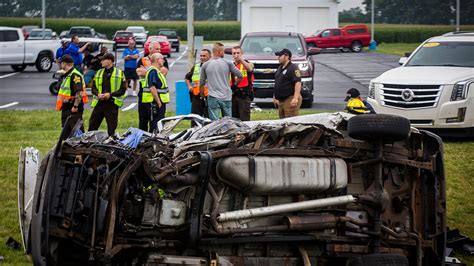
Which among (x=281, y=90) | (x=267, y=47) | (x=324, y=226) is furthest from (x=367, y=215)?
(x=267, y=47)

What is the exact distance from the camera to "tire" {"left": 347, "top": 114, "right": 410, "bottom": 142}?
7.64 metres

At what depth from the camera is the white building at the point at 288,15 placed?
5478cm

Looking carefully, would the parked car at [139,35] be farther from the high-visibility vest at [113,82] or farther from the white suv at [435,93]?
the high-visibility vest at [113,82]

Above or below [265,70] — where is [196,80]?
above

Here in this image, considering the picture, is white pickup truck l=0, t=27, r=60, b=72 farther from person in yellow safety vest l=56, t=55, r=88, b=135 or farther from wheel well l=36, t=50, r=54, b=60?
person in yellow safety vest l=56, t=55, r=88, b=135

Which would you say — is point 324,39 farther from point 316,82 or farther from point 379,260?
point 379,260

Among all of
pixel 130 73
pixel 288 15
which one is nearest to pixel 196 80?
pixel 130 73

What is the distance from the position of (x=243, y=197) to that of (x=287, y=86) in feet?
29.6

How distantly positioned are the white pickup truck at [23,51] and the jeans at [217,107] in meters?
25.7

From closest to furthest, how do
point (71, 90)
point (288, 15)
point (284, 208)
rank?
1. point (284, 208)
2. point (71, 90)
3. point (288, 15)

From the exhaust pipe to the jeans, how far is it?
8.58 metres

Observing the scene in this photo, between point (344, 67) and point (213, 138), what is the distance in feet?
123

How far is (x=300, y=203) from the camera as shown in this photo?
7.43m

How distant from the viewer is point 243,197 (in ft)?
24.2
